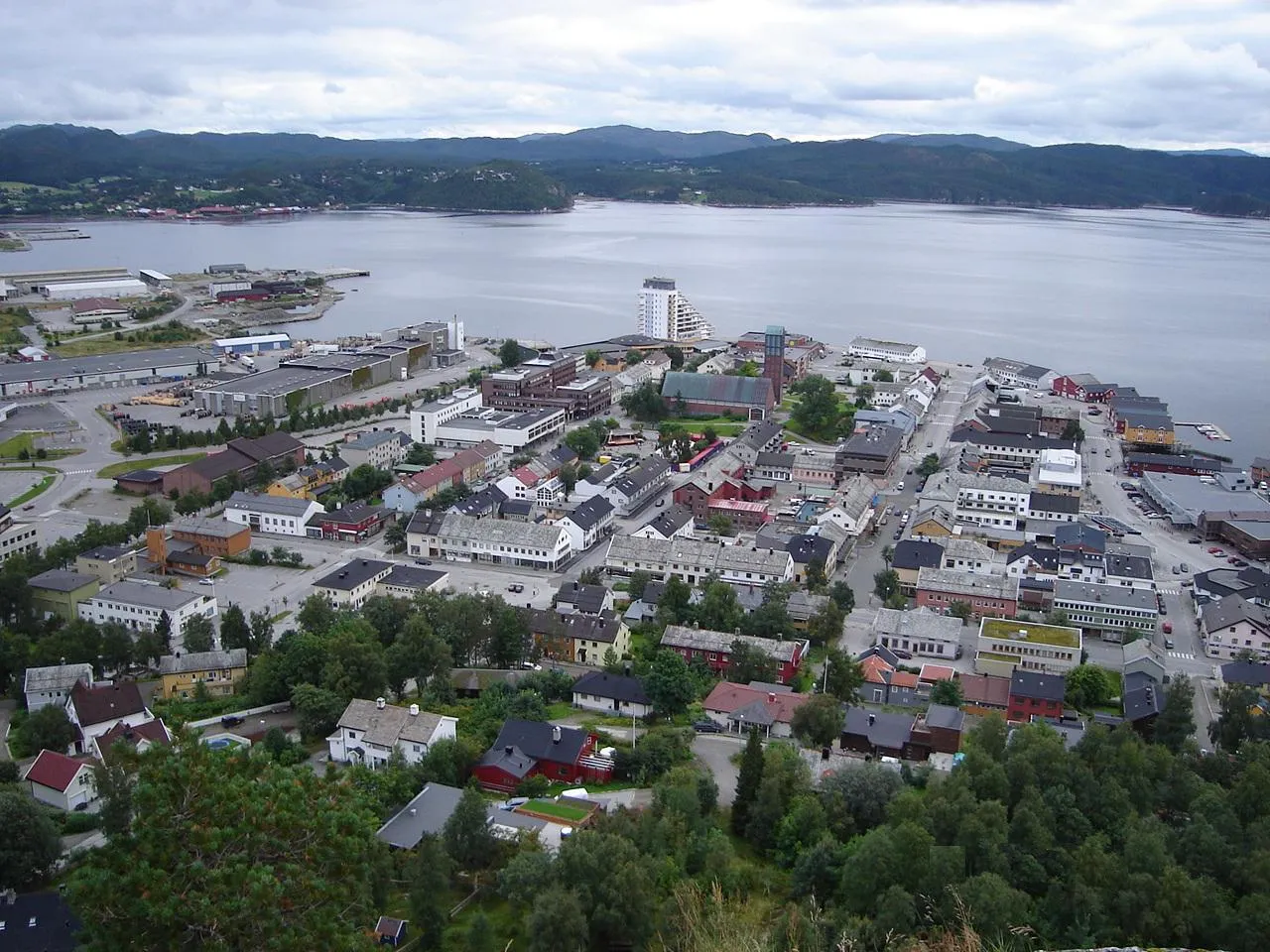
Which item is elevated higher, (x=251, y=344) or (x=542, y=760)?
(x=251, y=344)

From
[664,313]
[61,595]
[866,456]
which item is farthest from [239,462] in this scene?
[664,313]

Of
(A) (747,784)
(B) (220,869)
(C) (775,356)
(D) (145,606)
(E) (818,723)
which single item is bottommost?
(D) (145,606)

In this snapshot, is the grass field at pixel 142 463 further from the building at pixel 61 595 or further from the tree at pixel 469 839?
the tree at pixel 469 839

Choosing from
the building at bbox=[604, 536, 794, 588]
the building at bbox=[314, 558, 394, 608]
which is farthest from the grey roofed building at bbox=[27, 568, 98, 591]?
the building at bbox=[604, 536, 794, 588]

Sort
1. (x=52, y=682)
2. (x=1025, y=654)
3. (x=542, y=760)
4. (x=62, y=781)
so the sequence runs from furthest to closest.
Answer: (x=1025, y=654), (x=52, y=682), (x=542, y=760), (x=62, y=781)

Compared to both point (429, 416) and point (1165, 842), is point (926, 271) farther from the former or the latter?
point (1165, 842)

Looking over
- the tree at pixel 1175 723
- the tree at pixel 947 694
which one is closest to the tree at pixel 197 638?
the tree at pixel 947 694

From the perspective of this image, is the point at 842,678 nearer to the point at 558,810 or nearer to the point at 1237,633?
the point at 558,810

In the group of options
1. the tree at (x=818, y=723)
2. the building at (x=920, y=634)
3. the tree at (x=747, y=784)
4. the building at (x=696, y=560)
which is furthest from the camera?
the building at (x=696, y=560)
